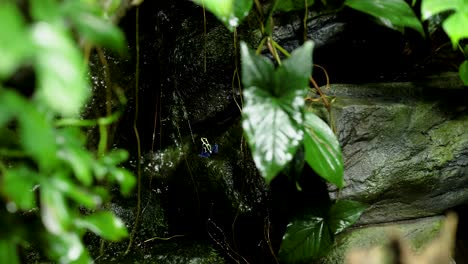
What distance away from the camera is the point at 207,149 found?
8.32 feet

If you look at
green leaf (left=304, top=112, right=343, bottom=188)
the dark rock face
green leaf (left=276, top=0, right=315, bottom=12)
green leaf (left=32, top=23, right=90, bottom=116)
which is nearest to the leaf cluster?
green leaf (left=32, top=23, right=90, bottom=116)

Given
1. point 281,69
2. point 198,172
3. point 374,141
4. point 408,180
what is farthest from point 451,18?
point 198,172

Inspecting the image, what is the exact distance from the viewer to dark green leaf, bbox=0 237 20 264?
3.23ft

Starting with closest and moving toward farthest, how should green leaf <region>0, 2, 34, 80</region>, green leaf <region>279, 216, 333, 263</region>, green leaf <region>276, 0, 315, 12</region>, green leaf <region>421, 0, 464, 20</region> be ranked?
green leaf <region>0, 2, 34, 80</region> → green leaf <region>421, 0, 464, 20</region> → green leaf <region>279, 216, 333, 263</region> → green leaf <region>276, 0, 315, 12</region>

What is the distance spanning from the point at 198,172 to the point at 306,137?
91 centimetres

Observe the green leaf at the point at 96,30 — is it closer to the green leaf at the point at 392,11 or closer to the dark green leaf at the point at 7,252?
the dark green leaf at the point at 7,252

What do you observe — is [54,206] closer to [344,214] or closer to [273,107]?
[273,107]

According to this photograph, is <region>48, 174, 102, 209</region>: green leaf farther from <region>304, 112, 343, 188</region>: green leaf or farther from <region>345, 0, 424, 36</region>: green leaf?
<region>345, 0, 424, 36</region>: green leaf

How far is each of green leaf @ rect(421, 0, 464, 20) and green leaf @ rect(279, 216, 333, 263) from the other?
0.93 meters

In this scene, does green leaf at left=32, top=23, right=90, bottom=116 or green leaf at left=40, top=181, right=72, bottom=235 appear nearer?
green leaf at left=32, top=23, right=90, bottom=116

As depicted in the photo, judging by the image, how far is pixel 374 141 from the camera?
7.13 feet

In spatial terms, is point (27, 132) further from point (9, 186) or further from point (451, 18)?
point (451, 18)

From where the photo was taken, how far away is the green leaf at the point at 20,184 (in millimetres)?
941

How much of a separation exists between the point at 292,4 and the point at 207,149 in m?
0.84
